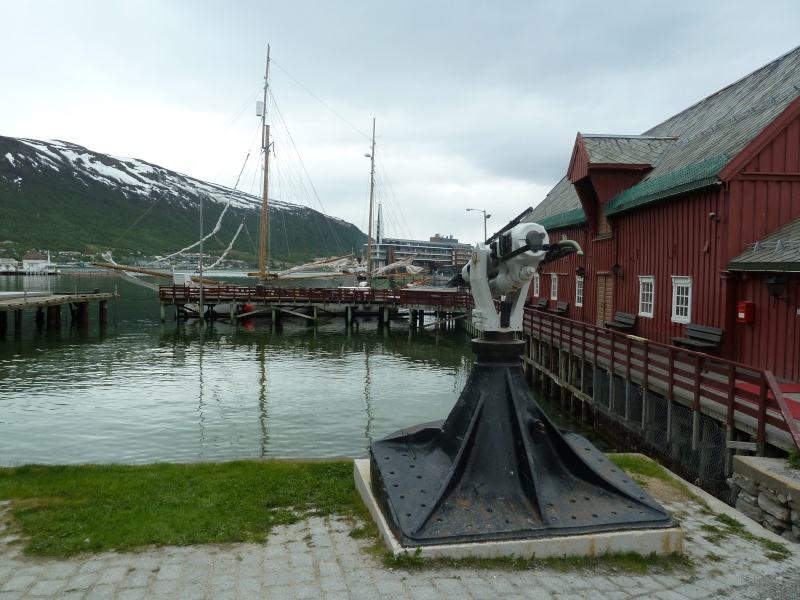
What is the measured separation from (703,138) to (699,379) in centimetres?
962

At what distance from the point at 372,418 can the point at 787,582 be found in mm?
13131

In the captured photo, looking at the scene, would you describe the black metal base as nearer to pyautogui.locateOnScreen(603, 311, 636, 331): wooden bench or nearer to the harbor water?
the harbor water

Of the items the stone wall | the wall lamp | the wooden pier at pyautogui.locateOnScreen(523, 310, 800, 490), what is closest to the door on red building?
the wooden pier at pyautogui.locateOnScreen(523, 310, 800, 490)

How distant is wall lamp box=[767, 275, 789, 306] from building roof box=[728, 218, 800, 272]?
0.64ft

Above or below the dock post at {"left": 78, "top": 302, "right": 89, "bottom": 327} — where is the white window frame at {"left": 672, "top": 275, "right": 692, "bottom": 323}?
above

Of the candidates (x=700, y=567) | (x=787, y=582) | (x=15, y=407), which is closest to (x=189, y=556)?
(x=700, y=567)

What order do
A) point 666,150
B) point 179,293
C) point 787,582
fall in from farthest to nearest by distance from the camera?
point 179,293 < point 666,150 < point 787,582

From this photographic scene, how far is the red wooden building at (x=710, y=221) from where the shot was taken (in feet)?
41.2

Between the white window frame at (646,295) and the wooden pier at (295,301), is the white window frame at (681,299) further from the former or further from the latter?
the wooden pier at (295,301)

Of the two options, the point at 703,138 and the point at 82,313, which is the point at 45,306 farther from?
the point at 703,138

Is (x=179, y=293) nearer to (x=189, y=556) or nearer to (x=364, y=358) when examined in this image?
(x=364, y=358)

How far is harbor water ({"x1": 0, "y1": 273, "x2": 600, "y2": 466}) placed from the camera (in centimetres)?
1456

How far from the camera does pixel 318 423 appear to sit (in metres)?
17.0

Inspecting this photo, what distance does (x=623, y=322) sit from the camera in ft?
60.6
